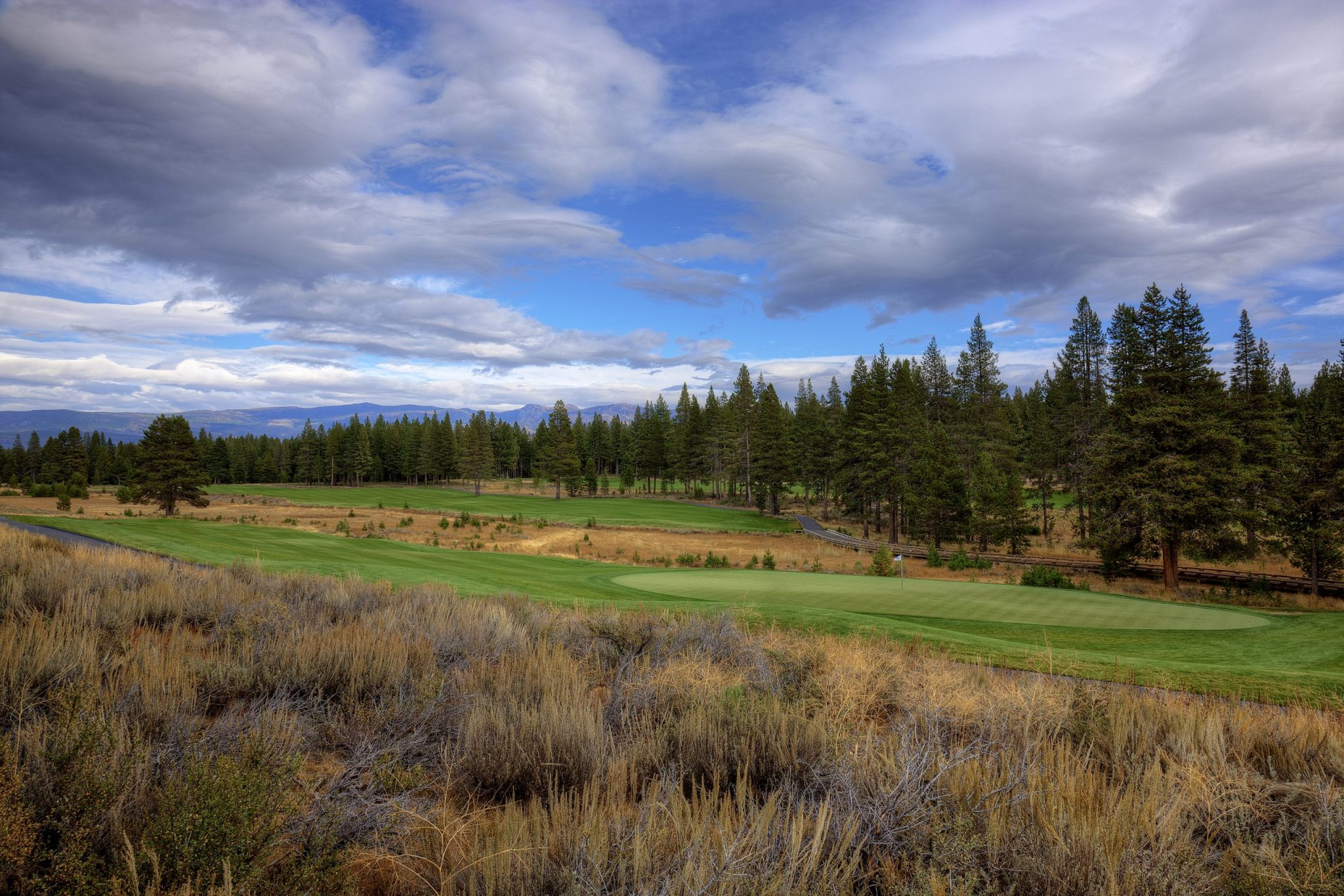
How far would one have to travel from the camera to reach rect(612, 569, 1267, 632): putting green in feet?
51.6

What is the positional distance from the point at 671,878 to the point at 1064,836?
6.34 feet

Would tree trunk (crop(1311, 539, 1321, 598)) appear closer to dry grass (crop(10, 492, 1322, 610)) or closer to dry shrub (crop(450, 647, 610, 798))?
dry grass (crop(10, 492, 1322, 610))

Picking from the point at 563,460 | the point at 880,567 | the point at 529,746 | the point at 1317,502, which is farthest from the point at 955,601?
the point at 563,460

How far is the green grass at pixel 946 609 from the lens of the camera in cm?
934

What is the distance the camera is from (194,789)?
2.85 meters

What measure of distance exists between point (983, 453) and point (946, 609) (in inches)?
1640

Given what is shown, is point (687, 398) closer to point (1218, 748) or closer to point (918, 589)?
point (918, 589)

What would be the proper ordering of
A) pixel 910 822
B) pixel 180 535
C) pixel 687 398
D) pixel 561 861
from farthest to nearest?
pixel 687 398 < pixel 180 535 < pixel 910 822 < pixel 561 861

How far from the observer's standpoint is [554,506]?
73.4 metres

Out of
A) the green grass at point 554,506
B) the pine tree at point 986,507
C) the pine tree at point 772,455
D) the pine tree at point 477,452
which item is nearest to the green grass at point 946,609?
the pine tree at point 986,507

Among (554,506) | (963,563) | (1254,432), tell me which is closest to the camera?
(963,563)

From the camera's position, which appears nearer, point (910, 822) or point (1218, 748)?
point (910, 822)

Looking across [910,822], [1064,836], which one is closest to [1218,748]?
[1064,836]

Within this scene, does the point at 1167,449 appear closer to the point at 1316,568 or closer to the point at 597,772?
the point at 1316,568
